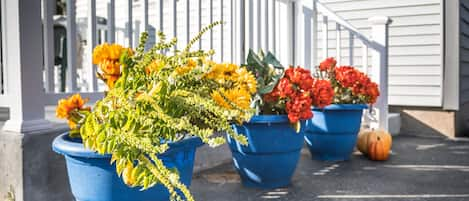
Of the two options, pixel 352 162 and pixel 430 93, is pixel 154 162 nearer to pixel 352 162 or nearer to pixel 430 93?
pixel 352 162

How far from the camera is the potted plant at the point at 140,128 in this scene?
3.27ft

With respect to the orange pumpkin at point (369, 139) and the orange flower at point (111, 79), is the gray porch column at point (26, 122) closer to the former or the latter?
the orange flower at point (111, 79)

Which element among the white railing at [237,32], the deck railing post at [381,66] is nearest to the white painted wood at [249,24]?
the white railing at [237,32]

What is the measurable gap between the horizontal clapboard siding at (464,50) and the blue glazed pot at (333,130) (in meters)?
1.96

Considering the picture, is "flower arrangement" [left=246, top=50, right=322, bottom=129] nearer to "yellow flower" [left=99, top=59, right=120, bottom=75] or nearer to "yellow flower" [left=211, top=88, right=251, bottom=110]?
"yellow flower" [left=211, top=88, right=251, bottom=110]

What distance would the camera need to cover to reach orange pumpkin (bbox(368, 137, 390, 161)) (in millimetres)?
2586

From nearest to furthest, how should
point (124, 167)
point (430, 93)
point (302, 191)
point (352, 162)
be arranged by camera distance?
point (124, 167) → point (302, 191) → point (352, 162) → point (430, 93)

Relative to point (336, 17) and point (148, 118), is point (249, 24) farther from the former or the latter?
point (148, 118)

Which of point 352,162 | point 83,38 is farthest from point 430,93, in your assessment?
point 83,38

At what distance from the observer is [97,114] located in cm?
108

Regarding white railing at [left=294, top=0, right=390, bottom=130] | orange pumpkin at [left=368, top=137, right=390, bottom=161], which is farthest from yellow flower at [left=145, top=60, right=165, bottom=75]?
white railing at [left=294, top=0, right=390, bottom=130]

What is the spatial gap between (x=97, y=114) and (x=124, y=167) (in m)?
0.17

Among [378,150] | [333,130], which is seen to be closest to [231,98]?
[333,130]

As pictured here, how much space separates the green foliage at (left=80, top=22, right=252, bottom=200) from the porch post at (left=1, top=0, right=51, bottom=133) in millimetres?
582
